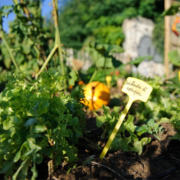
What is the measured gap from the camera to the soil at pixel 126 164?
3.61 ft

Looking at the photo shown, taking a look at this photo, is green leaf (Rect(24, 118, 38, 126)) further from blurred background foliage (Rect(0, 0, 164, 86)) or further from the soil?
blurred background foliage (Rect(0, 0, 164, 86))

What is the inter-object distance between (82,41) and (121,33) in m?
4.80

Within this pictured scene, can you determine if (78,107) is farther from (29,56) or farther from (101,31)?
(101,31)

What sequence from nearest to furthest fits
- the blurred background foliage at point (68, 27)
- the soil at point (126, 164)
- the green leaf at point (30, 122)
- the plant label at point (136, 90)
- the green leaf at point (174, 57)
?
the green leaf at point (30, 122), the soil at point (126, 164), the plant label at point (136, 90), the blurred background foliage at point (68, 27), the green leaf at point (174, 57)

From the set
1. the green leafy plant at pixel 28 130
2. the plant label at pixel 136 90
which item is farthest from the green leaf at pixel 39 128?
the plant label at pixel 136 90

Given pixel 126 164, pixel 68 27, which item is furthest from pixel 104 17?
pixel 126 164

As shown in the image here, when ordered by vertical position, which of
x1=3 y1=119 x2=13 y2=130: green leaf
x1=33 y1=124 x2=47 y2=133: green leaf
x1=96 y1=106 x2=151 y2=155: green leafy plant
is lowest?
x1=96 y1=106 x2=151 y2=155: green leafy plant

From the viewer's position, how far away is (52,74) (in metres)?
1.19

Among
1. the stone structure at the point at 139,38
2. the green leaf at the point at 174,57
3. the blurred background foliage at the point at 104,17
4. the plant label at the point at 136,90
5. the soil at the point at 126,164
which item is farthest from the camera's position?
the blurred background foliage at the point at 104,17

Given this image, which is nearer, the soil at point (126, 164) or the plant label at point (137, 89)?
the soil at point (126, 164)

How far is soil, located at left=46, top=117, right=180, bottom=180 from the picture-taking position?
1.10 metres

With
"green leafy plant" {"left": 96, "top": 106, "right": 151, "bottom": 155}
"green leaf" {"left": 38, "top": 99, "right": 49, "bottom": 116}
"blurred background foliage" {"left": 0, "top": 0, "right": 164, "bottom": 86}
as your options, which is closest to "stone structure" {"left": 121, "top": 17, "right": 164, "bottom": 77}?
"blurred background foliage" {"left": 0, "top": 0, "right": 164, "bottom": 86}

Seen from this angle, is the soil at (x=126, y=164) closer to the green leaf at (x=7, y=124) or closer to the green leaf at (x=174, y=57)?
the green leaf at (x=7, y=124)

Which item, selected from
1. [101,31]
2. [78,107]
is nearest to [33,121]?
[78,107]
